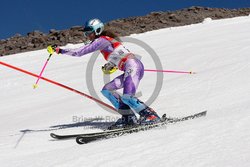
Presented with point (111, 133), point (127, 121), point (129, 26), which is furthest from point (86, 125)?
point (129, 26)

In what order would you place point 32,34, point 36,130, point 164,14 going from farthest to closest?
point 164,14
point 32,34
point 36,130

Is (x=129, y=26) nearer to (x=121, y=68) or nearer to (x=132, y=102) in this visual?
(x=121, y=68)

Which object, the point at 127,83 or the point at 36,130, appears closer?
the point at 127,83

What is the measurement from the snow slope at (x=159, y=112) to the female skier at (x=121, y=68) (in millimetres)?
643

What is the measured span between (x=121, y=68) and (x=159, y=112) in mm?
1671

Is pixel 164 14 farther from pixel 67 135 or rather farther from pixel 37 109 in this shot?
pixel 67 135

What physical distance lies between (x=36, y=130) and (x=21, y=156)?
2.23 metres

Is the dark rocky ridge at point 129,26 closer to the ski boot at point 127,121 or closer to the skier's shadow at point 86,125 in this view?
the skier's shadow at point 86,125

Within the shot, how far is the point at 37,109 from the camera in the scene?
10.1 metres

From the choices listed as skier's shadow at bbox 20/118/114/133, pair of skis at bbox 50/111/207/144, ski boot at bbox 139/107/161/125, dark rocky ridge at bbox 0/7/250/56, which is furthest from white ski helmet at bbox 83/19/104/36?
dark rocky ridge at bbox 0/7/250/56

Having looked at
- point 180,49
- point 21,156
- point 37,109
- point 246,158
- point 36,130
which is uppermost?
point 180,49

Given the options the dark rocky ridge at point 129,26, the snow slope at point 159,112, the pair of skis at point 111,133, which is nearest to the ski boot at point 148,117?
the pair of skis at point 111,133

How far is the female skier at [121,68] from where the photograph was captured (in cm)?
620

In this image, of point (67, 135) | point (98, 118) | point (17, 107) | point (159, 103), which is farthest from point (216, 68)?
point (67, 135)
